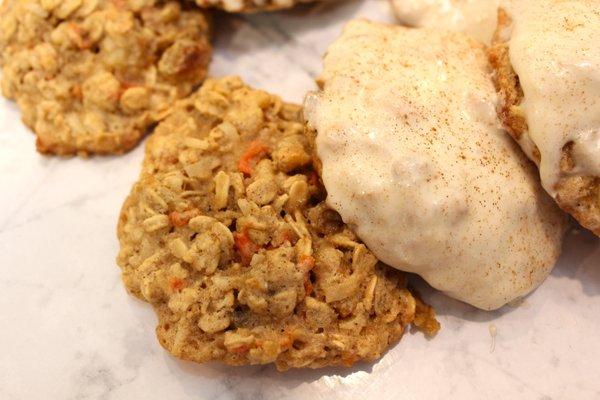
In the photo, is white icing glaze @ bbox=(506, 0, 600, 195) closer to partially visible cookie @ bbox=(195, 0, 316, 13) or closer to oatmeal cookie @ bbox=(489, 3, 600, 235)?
oatmeal cookie @ bbox=(489, 3, 600, 235)

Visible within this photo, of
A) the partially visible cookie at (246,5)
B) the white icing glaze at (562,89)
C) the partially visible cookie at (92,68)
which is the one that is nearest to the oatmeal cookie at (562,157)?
the white icing glaze at (562,89)

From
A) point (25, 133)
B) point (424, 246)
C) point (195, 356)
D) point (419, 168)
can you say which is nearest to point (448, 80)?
point (419, 168)

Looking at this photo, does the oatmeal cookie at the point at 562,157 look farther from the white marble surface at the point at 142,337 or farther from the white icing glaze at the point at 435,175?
the white marble surface at the point at 142,337

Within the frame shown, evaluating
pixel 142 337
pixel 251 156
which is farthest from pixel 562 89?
pixel 142 337

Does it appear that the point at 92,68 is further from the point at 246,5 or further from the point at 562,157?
the point at 562,157

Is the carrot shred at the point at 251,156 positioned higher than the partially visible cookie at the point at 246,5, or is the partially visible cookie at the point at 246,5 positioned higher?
the partially visible cookie at the point at 246,5

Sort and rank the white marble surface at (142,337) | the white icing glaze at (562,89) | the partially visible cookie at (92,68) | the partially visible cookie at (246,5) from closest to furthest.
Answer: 1. the white icing glaze at (562,89)
2. the white marble surface at (142,337)
3. the partially visible cookie at (92,68)
4. the partially visible cookie at (246,5)

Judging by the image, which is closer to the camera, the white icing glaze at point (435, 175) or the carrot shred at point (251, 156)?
the white icing glaze at point (435, 175)

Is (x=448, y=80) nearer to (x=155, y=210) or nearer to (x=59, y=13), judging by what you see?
(x=155, y=210)
